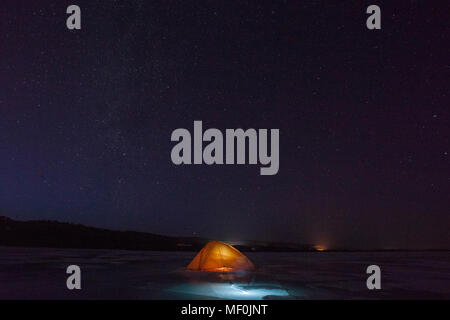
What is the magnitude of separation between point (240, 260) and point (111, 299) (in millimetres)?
7421

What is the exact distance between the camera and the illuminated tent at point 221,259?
53.5 ft

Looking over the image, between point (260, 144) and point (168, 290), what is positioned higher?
point (260, 144)

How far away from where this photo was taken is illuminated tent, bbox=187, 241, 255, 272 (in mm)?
16297

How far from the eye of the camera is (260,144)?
13.6 m

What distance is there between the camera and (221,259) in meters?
16.3

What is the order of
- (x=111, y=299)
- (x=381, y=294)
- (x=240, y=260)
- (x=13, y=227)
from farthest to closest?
(x=13, y=227)
(x=240, y=260)
(x=381, y=294)
(x=111, y=299)

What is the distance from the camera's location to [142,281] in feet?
44.6

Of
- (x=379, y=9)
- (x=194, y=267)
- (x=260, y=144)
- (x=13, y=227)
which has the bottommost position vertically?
(x=13, y=227)
